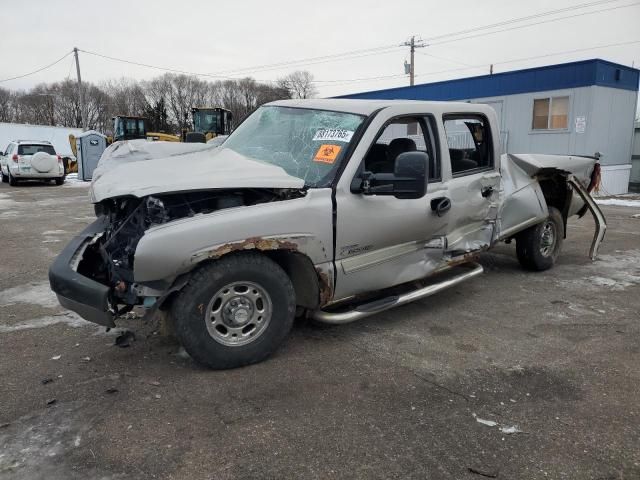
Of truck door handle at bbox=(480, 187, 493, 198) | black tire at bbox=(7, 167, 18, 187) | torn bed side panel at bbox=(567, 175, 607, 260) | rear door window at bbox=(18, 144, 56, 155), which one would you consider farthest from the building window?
black tire at bbox=(7, 167, 18, 187)

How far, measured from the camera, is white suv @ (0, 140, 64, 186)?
64.5 ft

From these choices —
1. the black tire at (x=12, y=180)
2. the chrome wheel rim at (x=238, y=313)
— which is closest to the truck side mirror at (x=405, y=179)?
the chrome wheel rim at (x=238, y=313)

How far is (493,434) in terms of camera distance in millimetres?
2795

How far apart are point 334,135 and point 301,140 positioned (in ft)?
0.98

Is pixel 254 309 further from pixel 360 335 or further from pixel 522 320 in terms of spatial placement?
pixel 522 320

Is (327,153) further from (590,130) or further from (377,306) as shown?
(590,130)

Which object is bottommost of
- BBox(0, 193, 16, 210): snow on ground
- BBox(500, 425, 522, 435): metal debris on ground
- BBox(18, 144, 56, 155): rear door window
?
BBox(500, 425, 522, 435): metal debris on ground

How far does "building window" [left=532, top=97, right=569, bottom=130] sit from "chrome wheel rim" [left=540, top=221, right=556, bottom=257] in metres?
12.5

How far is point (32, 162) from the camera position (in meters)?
19.8

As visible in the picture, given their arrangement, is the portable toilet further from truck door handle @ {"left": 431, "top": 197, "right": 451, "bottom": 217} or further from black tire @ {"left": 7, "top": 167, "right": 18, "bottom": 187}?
truck door handle @ {"left": 431, "top": 197, "right": 451, "bottom": 217}

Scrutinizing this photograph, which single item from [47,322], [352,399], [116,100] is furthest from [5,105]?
[352,399]

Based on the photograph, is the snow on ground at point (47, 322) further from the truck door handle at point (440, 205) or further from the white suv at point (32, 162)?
the white suv at point (32, 162)

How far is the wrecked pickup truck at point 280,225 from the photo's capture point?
3215 millimetres

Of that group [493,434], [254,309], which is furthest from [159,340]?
[493,434]
